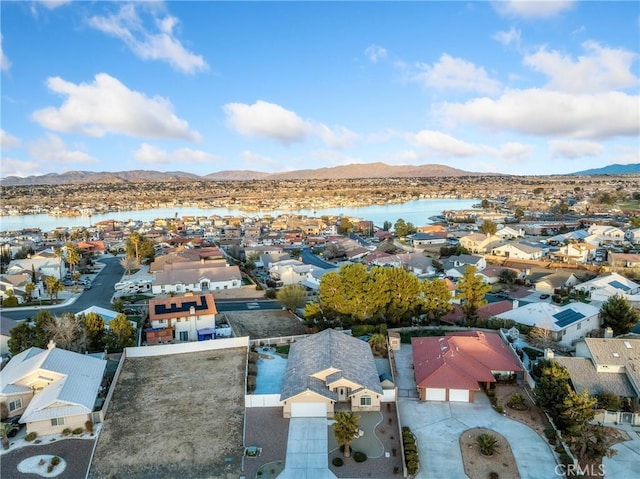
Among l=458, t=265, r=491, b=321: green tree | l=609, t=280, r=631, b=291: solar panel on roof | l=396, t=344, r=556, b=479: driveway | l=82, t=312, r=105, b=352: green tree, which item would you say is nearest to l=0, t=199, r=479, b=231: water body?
l=609, t=280, r=631, b=291: solar panel on roof

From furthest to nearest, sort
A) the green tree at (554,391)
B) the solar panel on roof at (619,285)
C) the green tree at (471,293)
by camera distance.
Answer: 1. the solar panel on roof at (619,285)
2. the green tree at (471,293)
3. the green tree at (554,391)

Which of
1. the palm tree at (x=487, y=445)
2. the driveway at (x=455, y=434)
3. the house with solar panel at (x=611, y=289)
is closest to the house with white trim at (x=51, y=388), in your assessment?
the driveway at (x=455, y=434)

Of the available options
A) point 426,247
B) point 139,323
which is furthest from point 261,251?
point 139,323

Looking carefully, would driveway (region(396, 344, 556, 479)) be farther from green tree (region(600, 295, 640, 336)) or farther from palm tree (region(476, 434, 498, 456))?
green tree (region(600, 295, 640, 336))

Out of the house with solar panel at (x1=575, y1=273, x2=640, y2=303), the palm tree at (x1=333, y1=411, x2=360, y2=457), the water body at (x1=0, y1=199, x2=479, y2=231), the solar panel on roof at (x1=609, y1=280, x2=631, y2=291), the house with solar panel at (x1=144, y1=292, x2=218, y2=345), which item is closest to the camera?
the palm tree at (x1=333, y1=411, x2=360, y2=457)

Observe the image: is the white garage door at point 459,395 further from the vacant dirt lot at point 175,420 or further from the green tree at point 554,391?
the vacant dirt lot at point 175,420
